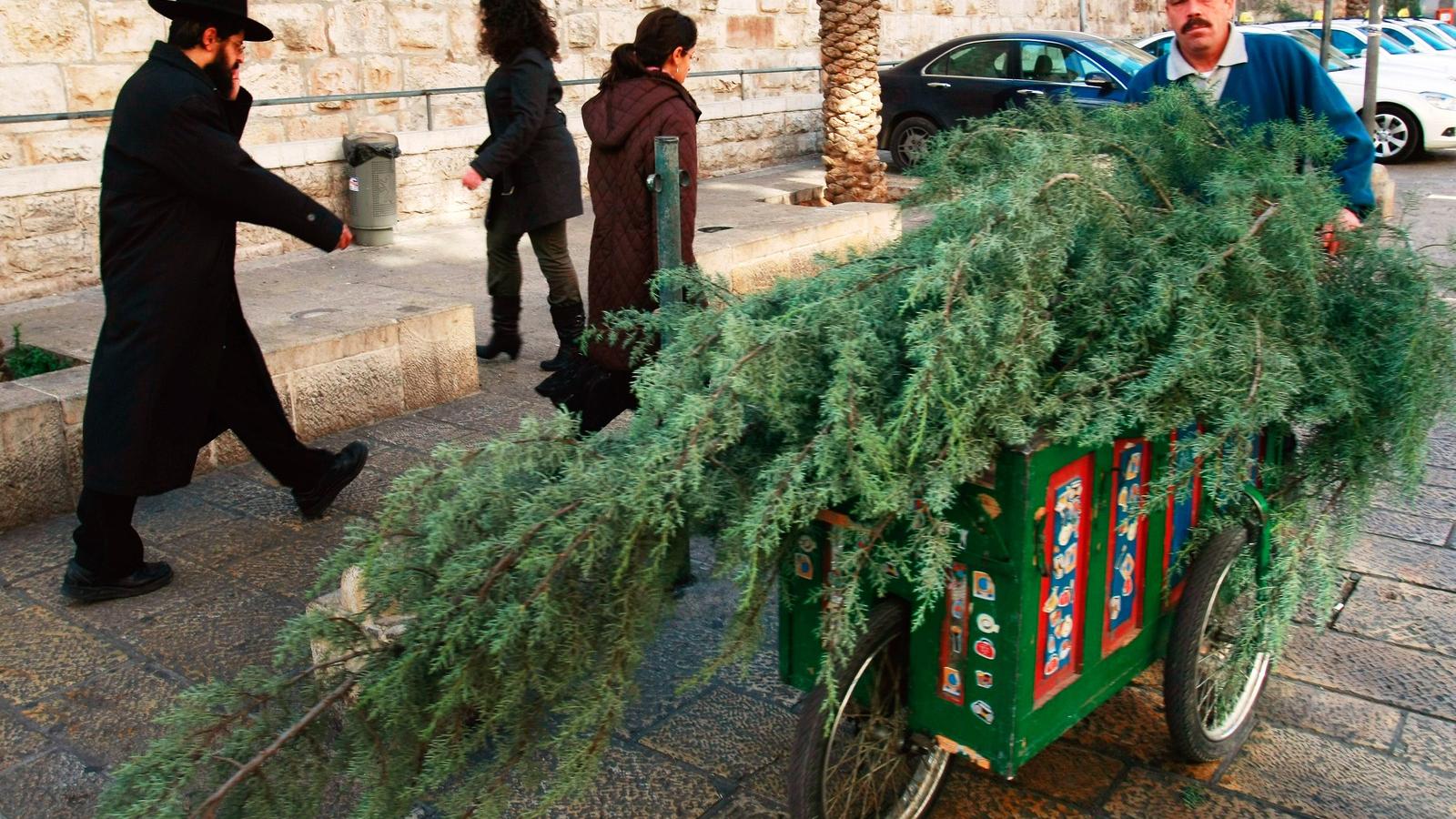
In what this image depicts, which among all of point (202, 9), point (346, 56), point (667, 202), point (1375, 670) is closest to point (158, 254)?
point (202, 9)

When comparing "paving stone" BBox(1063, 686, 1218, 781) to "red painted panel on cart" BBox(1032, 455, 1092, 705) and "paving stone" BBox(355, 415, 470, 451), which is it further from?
"paving stone" BBox(355, 415, 470, 451)

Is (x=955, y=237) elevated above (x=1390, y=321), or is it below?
above

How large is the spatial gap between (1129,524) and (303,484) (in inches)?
114

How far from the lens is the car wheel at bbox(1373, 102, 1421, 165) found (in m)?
14.7

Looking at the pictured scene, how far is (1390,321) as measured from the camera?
272 centimetres

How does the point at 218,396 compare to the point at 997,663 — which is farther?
the point at 218,396

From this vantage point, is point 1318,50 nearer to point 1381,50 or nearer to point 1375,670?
point 1381,50

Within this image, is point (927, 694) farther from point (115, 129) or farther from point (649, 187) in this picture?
point (115, 129)

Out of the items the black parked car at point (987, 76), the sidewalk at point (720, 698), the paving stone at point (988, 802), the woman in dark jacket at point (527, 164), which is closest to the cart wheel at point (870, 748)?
the paving stone at point (988, 802)

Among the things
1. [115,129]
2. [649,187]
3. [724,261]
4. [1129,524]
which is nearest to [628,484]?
[1129,524]

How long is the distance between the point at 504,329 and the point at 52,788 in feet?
12.2

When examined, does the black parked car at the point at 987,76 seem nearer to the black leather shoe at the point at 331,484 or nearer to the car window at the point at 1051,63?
the car window at the point at 1051,63

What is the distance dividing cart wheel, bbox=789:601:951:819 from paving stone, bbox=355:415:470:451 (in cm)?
309

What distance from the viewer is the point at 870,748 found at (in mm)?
2727
